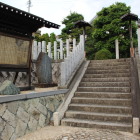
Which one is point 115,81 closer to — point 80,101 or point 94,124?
point 80,101

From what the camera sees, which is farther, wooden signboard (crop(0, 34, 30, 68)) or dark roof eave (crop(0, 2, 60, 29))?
wooden signboard (crop(0, 34, 30, 68))

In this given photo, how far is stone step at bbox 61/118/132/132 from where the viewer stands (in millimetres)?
5213

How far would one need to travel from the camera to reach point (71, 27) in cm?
2152

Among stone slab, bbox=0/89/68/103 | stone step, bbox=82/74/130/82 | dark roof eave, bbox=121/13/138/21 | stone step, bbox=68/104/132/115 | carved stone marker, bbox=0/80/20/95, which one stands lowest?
stone step, bbox=68/104/132/115

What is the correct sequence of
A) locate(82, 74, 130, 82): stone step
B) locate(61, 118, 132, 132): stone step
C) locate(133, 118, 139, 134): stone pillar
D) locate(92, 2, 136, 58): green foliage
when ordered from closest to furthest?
locate(133, 118, 139, 134): stone pillar < locate(61, 118, 132, 132): stone step < locate(82, 74, 130, 82): stone step < locate(92, 2, 136, 58): green foliage

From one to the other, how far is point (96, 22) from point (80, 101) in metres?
11.4

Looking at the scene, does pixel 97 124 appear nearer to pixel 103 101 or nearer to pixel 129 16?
pixel 103 101

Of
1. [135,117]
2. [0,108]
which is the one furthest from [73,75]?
[0,108]

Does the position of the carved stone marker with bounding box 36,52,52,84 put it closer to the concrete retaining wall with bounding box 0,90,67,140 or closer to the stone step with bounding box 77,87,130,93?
the stone step with bounding box 77,87,130,93

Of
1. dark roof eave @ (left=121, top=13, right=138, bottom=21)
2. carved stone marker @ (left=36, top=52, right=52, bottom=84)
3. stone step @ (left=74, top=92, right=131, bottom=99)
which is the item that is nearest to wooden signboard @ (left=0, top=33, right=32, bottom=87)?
carved stone marker @ (left=36, top=52, right=52, bottom=84)

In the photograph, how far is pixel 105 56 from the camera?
13.1 metres

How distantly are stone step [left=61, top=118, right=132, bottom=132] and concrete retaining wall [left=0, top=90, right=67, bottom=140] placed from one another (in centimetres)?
73

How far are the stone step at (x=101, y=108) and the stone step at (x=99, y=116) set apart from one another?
216mm

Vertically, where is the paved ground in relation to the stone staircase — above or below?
below
